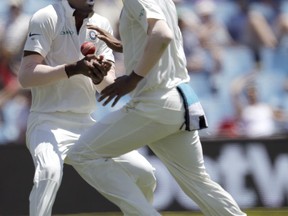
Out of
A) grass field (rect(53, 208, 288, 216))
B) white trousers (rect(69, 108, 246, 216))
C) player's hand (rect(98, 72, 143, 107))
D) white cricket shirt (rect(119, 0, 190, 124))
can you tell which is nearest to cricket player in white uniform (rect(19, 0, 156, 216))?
white trousers (rect(69, 108, 246, 216))

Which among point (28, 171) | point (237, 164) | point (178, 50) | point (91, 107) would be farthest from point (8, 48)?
point (178, 50)

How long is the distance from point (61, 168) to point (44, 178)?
0.53 ft

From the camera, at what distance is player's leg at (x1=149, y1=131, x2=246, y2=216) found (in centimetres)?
575

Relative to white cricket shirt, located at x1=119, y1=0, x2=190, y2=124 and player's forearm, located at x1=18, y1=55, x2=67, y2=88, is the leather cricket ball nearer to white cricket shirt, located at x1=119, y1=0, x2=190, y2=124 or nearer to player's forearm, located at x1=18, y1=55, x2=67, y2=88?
player's forearm, located at x1=18, y1=55, x2=67, y2=88

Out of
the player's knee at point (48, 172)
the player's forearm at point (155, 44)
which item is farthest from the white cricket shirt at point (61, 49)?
the player's forearm at point (155, 44)

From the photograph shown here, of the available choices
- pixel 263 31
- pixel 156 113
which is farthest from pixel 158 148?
pixel 263 31

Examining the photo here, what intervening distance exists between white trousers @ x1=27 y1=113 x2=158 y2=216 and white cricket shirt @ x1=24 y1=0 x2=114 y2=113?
0.09 m

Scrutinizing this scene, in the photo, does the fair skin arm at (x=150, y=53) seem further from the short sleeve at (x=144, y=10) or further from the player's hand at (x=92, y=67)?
the player's hand at (x=92, y=67)

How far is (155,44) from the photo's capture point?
17.2 ft

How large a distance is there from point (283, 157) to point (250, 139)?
0.37 metres

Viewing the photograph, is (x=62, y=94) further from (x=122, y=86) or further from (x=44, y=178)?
(x=122, y=86)

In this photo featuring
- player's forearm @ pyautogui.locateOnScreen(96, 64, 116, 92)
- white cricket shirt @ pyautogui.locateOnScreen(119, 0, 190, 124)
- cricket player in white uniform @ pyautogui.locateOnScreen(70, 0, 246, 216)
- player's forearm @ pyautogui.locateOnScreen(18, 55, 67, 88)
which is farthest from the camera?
player's forearm @ pyautogui.locateOnScreen(96, 64, 116, 92)

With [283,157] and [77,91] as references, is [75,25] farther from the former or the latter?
[283,157]

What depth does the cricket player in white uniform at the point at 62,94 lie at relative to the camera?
5.95 metres
